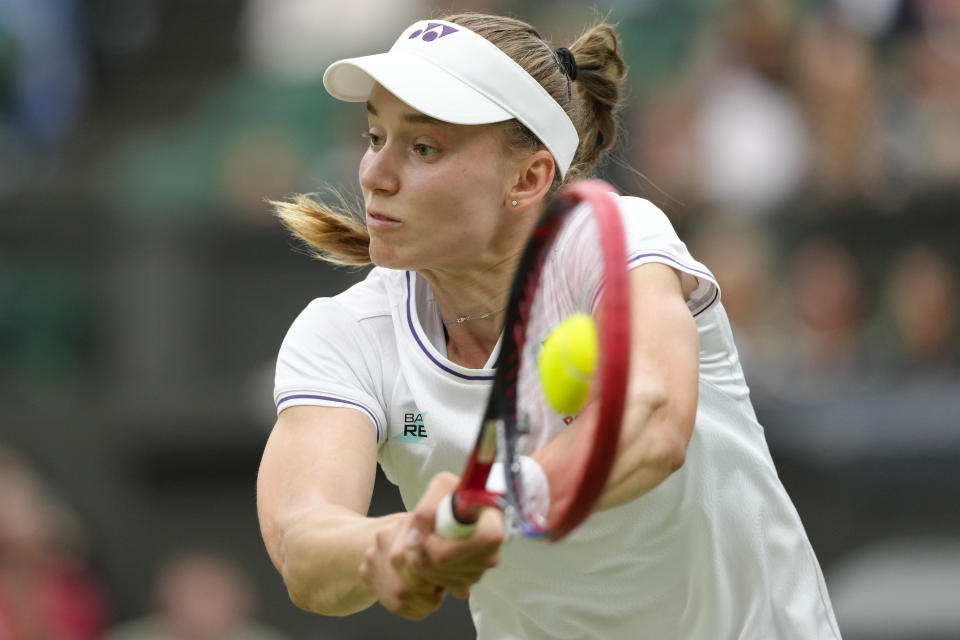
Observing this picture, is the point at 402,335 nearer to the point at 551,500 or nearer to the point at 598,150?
the point at 598,150

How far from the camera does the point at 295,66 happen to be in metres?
8.57

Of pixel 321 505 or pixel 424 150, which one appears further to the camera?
pixel 424 150

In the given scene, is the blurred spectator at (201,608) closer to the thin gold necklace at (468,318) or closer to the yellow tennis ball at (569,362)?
the thin gold necklace at (468,318)

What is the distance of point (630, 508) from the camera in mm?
2990

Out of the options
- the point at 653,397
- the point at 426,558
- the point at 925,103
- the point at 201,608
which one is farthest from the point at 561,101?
the point at 925,103

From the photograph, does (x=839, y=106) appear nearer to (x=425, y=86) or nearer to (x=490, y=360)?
(x=490, y=360)

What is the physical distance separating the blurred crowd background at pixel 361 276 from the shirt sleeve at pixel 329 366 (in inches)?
127

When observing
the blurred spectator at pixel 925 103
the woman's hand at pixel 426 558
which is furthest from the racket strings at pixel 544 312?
the blurred spectator at pixel 925 103

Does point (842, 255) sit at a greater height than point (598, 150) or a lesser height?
lesser

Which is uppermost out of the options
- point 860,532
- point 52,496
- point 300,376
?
point 300,376

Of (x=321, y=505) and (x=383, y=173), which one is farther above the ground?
(x=383, y=173)

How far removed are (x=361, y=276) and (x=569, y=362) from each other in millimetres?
4304

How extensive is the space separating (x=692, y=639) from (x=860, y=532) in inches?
126

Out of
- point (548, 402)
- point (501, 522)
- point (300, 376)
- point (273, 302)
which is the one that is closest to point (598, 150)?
point (300, 376)
